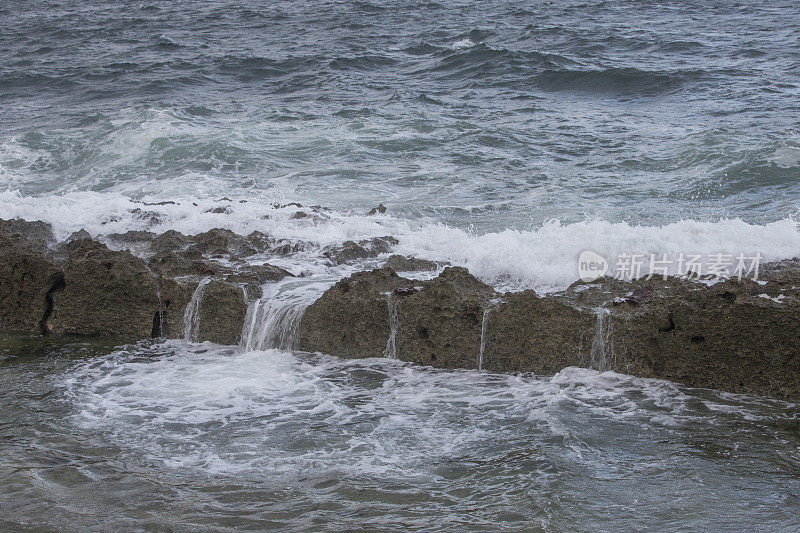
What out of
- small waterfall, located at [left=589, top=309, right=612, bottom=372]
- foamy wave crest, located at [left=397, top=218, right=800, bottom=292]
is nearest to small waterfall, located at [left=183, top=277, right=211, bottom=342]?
foamy wave crest, located at [left=397, top=218, right=800, bottom=292]

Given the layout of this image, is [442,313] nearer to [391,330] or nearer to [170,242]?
[391,330]

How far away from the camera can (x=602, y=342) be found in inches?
204

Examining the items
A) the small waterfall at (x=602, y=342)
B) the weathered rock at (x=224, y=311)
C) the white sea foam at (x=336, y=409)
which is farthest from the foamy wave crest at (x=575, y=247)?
the weathered rock at (x=224, y=311)

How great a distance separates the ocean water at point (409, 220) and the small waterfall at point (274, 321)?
0.03m

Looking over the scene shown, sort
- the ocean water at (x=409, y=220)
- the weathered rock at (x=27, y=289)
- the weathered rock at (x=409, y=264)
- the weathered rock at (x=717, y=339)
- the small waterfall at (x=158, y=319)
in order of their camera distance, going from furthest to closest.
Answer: the weathered rock at (x=409, y=264) < the weathered rock at (x=27, y=289) < the small waterfall at (x=158, y=319) < the weathered rock at (x=717, y=339) < the ocean water at (x=409, y=220)

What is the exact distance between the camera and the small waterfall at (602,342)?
16.9 feet

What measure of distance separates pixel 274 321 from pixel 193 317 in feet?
2.24

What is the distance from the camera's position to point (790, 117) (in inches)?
487

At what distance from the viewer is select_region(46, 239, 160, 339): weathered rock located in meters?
6.03

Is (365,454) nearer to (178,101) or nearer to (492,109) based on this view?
(492,109)

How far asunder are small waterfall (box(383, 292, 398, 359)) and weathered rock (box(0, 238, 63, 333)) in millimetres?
2746

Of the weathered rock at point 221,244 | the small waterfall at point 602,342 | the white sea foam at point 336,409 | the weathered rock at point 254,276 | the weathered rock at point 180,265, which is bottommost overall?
the white sea foam at point 336,409

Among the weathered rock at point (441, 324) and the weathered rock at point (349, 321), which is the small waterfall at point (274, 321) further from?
the weathered rock at point (441, 324)

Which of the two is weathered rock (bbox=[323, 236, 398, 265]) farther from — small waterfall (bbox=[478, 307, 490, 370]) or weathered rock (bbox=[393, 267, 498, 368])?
small waterfall (bbox=[478, 307, 490, 370])
